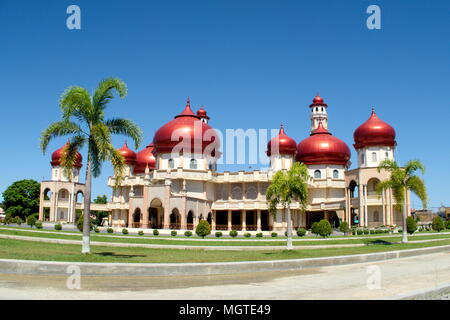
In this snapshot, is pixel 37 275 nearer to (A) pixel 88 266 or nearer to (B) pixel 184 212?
(A) pixel 88 266

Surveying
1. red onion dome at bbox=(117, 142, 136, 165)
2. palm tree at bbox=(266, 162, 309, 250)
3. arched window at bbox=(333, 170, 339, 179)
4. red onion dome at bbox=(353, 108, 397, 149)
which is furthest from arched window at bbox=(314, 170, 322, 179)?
palm tree at bbox=(266, 162, 309, 250)

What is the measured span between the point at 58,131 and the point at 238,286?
11.2 meters

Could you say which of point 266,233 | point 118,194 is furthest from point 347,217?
point 118,194

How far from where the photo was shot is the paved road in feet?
30.7

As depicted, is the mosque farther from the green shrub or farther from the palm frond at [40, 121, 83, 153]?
the palm frond at [40, 121, 83, 153]

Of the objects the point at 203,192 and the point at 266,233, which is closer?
the point at 266,233

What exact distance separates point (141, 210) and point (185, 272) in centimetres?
3719

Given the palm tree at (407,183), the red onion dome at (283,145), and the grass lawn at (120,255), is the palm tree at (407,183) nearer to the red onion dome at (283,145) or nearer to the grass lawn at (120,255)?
the grass lawn at (120,255)

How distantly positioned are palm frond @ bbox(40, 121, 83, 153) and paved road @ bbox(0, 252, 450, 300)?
7693mm

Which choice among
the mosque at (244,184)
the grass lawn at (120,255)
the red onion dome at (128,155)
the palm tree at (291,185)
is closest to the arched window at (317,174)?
the mosque at (244,184)
